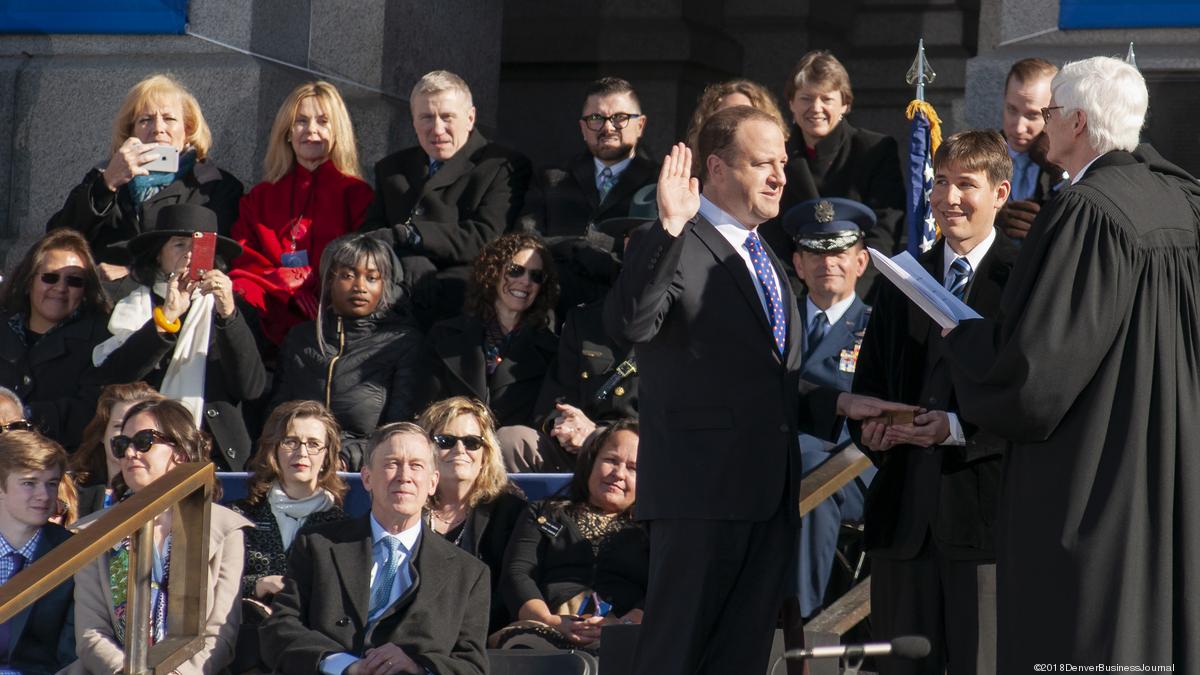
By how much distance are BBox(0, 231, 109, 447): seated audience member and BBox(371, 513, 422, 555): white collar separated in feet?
6.65

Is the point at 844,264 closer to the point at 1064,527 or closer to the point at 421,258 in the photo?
the point at 421,258

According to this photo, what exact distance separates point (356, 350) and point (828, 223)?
219 centimetres

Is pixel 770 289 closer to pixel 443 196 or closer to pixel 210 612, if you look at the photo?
pixel 210 612

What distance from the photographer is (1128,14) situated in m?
8.95

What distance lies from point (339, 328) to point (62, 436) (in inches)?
51.5

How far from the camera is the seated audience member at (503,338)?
8281mm

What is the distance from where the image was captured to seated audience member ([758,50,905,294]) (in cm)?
860

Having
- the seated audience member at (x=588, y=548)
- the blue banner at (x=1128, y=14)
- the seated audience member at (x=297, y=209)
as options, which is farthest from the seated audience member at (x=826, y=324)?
the seated audience member at (x=297, y=209)

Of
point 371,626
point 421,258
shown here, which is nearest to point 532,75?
point 421,258

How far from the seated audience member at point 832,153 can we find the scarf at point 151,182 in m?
2.95

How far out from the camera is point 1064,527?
4.81 metres

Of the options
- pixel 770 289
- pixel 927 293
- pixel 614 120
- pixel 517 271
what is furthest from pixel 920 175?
pixel 927 293

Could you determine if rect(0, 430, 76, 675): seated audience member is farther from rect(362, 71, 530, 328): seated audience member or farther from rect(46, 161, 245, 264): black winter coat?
rect(362, 71, 530, 328): seated audience member

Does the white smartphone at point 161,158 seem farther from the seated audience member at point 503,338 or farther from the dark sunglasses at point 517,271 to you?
the dark sunglasses at point 517,271
